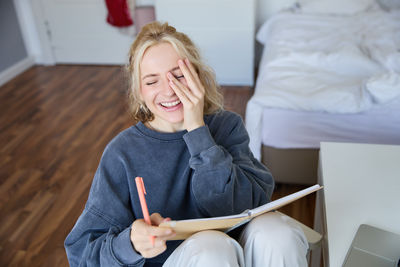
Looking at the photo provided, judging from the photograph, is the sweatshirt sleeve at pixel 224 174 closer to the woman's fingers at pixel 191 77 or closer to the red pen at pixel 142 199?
the woman's fingers at pixel 191 77

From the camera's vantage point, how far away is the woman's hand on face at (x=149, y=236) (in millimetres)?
840

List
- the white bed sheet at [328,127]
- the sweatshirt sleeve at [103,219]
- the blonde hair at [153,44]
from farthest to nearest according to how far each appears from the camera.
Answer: the white bed sheet at [328,127]
the blonde hair at [153,44]
the sweatshirt sleeve at [103,219]

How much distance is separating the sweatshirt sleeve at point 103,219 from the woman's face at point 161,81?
0.57ft

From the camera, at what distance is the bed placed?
176 cm

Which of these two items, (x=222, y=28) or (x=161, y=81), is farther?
(x=222, y=28)

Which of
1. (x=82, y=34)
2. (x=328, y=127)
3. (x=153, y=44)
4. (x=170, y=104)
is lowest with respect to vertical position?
(x=82, y=34)

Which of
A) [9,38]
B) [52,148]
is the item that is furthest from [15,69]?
[52,148]

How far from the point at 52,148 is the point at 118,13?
1399 millimetres

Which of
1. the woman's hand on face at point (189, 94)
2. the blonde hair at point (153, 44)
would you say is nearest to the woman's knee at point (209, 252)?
the woman's hand on face at point (189, 94)

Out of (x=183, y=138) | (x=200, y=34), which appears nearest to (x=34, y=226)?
(x=183, y=138)

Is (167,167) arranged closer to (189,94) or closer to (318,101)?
(189,94)

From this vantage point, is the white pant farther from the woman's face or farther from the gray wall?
the gray wall

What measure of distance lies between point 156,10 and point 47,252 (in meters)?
2.04

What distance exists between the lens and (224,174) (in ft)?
3.41
